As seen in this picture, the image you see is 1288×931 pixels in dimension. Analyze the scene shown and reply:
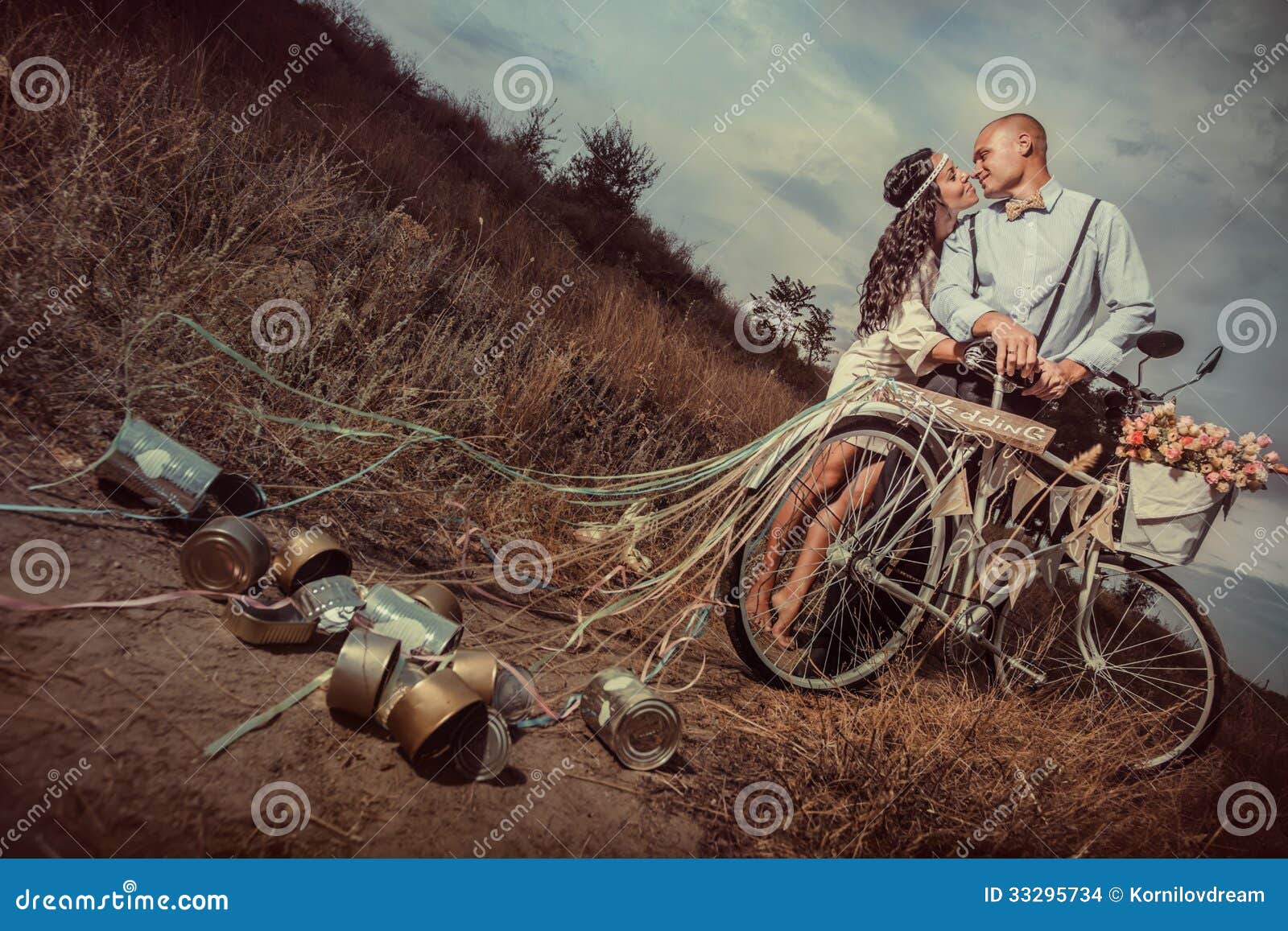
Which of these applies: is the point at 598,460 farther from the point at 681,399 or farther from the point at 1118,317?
the point at 1118,317

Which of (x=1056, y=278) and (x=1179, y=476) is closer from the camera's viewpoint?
(x=1179, y=476)

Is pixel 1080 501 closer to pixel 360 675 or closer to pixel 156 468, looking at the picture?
pixel 360 675

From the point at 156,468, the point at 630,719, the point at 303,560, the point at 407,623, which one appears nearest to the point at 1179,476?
the point at 630,719

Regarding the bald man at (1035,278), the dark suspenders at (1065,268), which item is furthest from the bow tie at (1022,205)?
the dark suspenders at (1065,268)

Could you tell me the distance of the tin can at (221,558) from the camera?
219 centimetres

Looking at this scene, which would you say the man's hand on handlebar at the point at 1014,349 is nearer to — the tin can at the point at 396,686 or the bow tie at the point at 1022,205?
the bow tie at the point at 1022,205

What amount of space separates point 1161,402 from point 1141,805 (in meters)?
1.63

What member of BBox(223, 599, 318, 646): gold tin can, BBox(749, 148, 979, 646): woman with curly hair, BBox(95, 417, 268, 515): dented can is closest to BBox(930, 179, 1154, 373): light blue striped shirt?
BBox(749, 148, 979, 646): woman with curly hair

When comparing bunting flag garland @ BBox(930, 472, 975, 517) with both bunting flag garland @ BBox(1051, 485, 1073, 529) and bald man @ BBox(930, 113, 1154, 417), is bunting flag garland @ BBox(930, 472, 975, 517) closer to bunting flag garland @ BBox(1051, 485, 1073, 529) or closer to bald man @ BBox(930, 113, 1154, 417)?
bunting flag garland @ BBox(1051, 485, 1073, 529)

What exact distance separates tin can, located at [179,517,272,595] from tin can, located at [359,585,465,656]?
0.39 metres

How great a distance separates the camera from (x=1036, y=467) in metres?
3.07

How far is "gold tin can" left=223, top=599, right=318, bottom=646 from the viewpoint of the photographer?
2135 millimetres

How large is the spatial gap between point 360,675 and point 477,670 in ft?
1.11

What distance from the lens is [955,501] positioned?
286 cm
